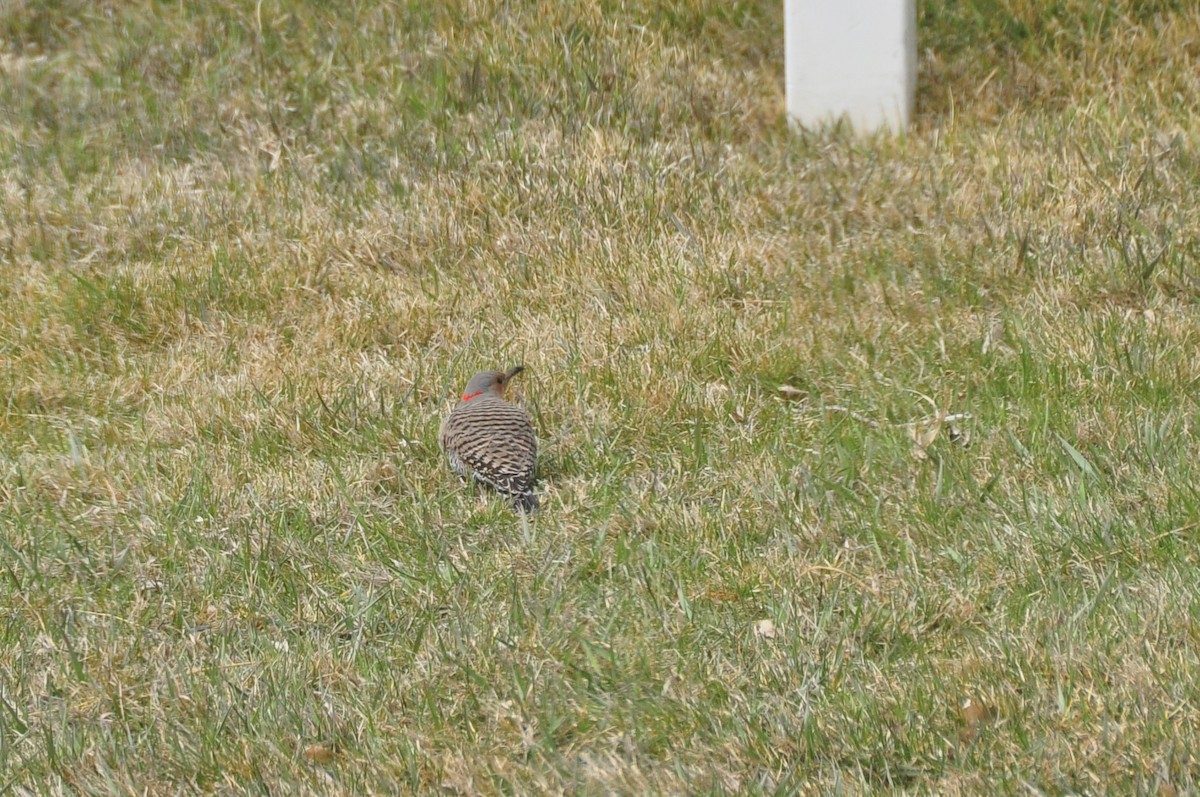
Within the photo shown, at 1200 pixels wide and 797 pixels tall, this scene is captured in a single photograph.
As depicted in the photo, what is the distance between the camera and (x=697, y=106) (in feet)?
23.5

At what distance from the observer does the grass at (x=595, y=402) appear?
3.50m

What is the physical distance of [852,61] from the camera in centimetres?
698

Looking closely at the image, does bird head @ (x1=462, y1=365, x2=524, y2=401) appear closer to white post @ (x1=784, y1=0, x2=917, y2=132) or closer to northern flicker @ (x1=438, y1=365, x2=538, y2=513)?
northern flicker @ (x1=438, y1=365, x2=538, y2=513)

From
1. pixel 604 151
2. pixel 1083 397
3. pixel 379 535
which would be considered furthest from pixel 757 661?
pixel 604 151

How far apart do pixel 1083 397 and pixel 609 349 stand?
174 centimetres

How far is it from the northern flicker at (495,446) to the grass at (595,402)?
102mm

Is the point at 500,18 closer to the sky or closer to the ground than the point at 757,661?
closer to the sky

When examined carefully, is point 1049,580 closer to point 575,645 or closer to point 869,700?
point 869,700

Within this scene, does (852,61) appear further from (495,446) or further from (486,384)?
(495,446)

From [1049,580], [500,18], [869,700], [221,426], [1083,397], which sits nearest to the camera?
[869,700]

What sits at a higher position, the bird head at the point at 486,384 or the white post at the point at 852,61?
the white post at the point at 852,61

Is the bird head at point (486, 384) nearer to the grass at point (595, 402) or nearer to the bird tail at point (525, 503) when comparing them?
the grass at point (595, 402)

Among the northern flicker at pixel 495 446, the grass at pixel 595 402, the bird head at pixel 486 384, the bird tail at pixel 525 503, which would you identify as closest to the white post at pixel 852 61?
the grass at pixel 595 402

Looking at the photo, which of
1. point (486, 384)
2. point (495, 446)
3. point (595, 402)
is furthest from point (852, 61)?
point (495, 446)
